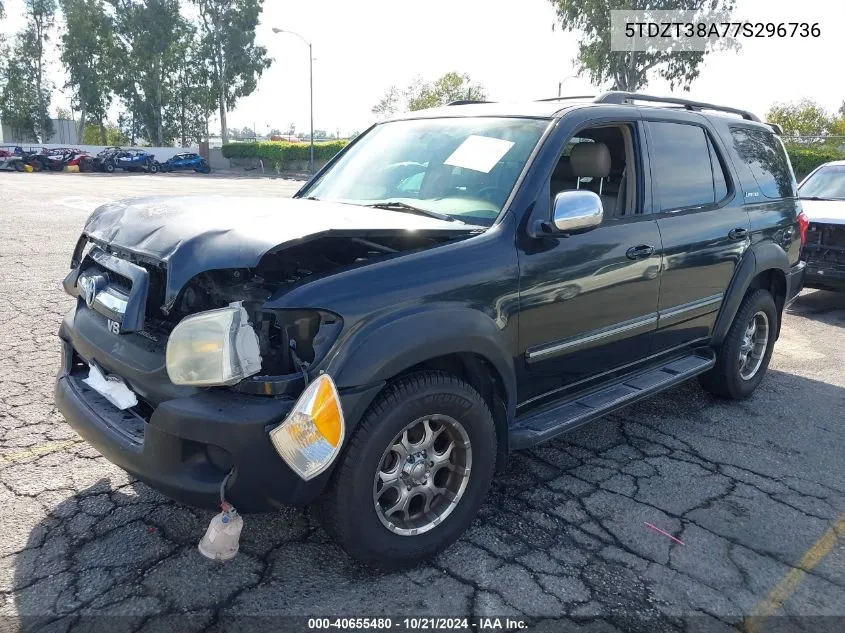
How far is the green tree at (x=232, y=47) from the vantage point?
50719mm

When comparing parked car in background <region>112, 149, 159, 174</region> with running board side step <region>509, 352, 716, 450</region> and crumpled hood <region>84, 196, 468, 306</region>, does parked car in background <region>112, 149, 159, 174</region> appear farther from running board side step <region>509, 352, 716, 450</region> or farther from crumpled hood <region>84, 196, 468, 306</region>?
running board side step <region>509, 352, 716, 450</region>

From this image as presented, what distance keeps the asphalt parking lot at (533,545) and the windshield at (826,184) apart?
5444mm

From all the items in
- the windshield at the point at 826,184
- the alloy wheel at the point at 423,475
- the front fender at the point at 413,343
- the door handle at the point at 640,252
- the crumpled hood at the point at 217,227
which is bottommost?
the alloy wheel at the point at 423,475

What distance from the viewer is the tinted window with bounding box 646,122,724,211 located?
385 cm

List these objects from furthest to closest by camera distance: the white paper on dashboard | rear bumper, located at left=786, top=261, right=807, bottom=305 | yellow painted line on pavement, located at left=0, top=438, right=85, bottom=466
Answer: rear bumper, located at left=786, top=261, right=807, bottom=305
yellow painted line on pavement, located at left=0, top=438, right=85, bottom=466
the white paper on dashboard

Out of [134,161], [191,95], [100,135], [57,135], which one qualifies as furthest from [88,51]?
[134,161]

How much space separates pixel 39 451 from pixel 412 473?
2.17m

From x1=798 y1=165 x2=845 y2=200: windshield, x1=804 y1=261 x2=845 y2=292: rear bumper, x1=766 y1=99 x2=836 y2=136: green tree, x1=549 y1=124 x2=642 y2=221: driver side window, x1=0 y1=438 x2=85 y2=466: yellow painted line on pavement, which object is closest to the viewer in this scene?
x1=0 y1=438 x2=85 y2=466: yellow painted line on pavement

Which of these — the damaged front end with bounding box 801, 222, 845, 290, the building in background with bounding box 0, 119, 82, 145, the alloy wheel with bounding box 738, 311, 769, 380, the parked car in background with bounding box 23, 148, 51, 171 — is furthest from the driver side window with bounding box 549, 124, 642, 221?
the building in background with bounding box 0, 119, 82, 145

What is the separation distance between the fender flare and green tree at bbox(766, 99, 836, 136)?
29.5 m

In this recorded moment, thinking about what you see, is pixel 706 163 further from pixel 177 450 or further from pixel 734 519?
pixel 177 450

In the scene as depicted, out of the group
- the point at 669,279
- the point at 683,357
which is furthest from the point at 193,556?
the point at 683,357

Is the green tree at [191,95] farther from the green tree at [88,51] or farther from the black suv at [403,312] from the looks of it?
the black suv at [403,312]

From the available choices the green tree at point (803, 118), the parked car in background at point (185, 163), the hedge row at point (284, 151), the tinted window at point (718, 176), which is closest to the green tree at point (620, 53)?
the green tree at point (803, 118)
